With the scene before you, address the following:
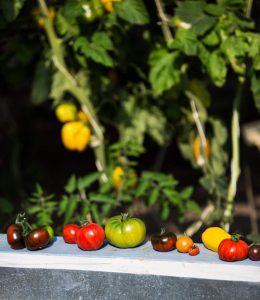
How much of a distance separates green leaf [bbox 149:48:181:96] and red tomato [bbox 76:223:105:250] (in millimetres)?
920

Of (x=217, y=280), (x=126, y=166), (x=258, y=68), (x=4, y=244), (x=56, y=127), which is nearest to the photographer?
(x=217, y=280)

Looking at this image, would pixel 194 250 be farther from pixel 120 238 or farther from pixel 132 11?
pixel 132 11

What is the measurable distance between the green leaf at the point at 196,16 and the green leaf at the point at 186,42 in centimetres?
5

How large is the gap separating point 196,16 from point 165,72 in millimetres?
263

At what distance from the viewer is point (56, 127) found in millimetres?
8180

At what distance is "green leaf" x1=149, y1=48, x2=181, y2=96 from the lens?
2.89 m

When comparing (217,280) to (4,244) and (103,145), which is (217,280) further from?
(103,145)

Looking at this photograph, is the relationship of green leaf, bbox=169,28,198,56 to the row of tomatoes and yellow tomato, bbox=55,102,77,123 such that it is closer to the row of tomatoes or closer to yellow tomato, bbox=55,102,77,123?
yellow tomato, bbox=55,102,77,123

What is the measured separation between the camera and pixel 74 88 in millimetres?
3209

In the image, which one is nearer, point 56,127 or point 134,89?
point 134,89

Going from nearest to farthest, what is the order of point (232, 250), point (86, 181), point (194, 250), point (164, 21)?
point (232, 250), point (194, 250), point (86, 181), point (164, 21)

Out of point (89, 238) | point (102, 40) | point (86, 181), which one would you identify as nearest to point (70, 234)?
point (89, 238)

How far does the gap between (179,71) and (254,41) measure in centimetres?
35

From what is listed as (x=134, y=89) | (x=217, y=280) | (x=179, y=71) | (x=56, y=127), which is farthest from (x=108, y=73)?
A: (x=56, y=127)
